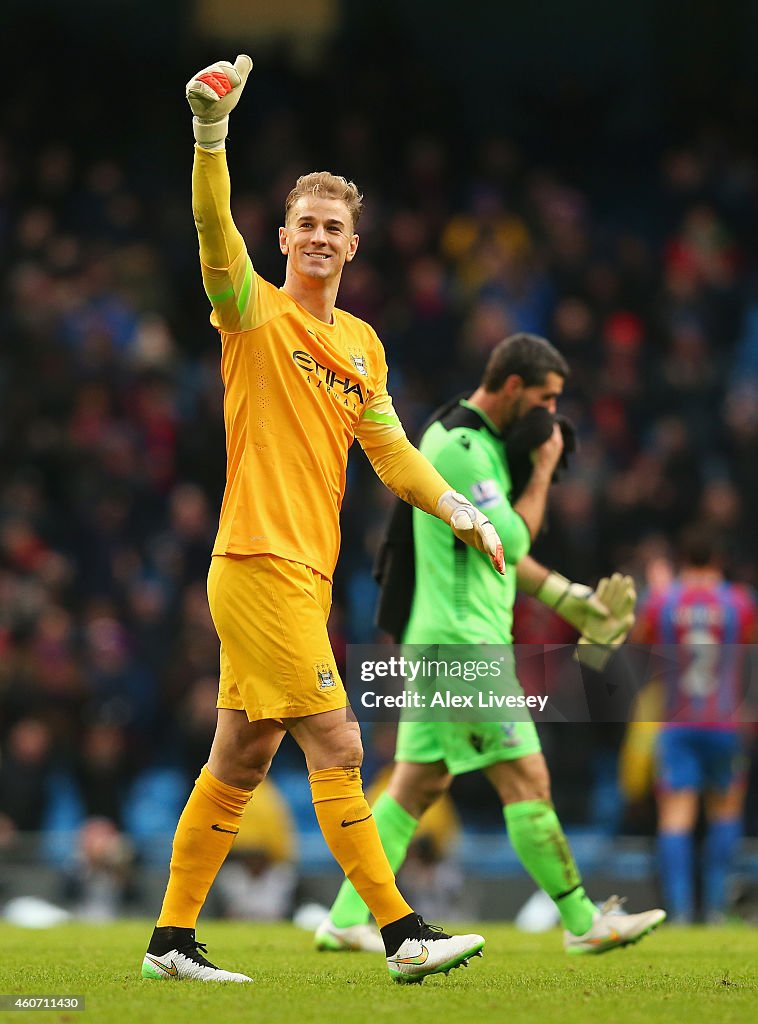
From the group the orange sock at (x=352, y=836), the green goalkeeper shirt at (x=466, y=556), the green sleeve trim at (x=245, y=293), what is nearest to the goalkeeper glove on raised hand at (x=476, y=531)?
the orange sock at (x=352, y=836)

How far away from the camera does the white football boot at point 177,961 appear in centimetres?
491

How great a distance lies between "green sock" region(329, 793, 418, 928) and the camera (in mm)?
6344

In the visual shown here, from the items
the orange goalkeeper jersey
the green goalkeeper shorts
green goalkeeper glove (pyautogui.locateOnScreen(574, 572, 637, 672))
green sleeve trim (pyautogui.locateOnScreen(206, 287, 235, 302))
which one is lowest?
the green goalkeeper shorts

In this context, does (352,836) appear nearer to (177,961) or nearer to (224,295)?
(177,961)

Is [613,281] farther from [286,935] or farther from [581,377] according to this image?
[286,935]

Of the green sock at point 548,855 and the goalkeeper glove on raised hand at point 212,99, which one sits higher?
the goalkeeper glove on raised hand at point 212,99

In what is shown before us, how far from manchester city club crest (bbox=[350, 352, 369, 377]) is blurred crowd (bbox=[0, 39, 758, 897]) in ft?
19.0

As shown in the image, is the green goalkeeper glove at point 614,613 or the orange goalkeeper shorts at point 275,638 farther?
the green goalkeeper glove at point 614,613

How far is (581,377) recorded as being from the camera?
45.7 feet

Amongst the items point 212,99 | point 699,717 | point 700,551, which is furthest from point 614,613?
point 700,551

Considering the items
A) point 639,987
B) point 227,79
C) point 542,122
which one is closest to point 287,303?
point 227,79

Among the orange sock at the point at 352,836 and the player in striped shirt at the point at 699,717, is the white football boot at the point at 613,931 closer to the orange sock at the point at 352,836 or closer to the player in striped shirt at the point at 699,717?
the orange sock at the point at 352,836
